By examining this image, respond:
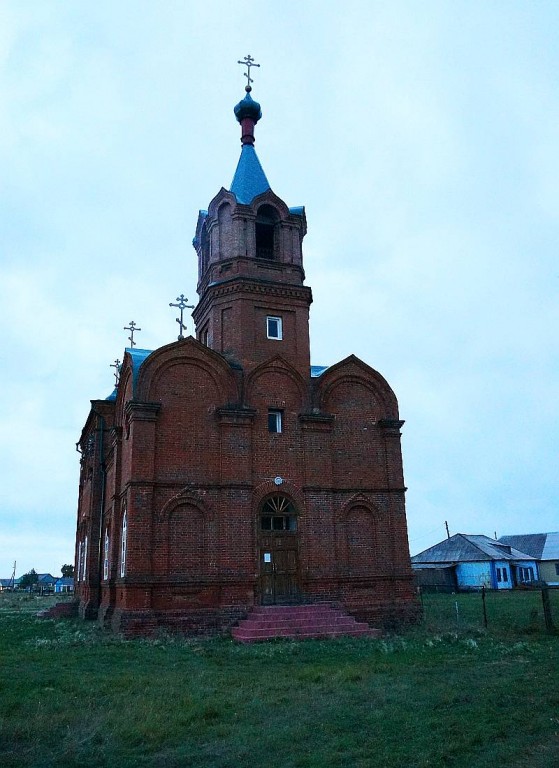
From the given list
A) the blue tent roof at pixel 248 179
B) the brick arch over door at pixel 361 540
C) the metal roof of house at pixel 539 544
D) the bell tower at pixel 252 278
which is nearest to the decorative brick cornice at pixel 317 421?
the bell tower at pixel 252 278

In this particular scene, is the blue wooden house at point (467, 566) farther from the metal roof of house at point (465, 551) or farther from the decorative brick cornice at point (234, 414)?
the decorative brick cornice at point (234, 414)

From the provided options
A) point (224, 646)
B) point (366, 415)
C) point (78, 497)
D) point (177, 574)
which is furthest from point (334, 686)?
point (78, 497)

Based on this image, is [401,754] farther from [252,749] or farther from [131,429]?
[131,429]

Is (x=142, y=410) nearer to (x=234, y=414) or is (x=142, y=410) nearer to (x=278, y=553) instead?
(x=234, y=414)

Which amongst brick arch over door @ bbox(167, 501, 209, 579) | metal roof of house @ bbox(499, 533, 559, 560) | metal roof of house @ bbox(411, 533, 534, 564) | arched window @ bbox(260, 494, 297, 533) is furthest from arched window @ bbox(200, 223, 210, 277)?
metal roof of house @ bbox(499, 533, 559, 560)

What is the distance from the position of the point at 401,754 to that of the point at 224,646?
31.0ft

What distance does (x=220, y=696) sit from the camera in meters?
9.48

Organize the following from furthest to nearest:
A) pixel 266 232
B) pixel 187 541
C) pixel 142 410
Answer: pixel 266 232 → pixel 142 410 → pixel 187 541

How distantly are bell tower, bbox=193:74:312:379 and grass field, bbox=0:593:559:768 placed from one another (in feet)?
30.7

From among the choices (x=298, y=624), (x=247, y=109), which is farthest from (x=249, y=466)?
(x=247, y=109)

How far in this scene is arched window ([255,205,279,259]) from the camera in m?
22.6

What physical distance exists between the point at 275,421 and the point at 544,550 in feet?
139

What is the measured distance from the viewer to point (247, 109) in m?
24.8

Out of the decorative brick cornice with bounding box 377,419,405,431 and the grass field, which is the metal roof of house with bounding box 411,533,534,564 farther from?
the grass field
